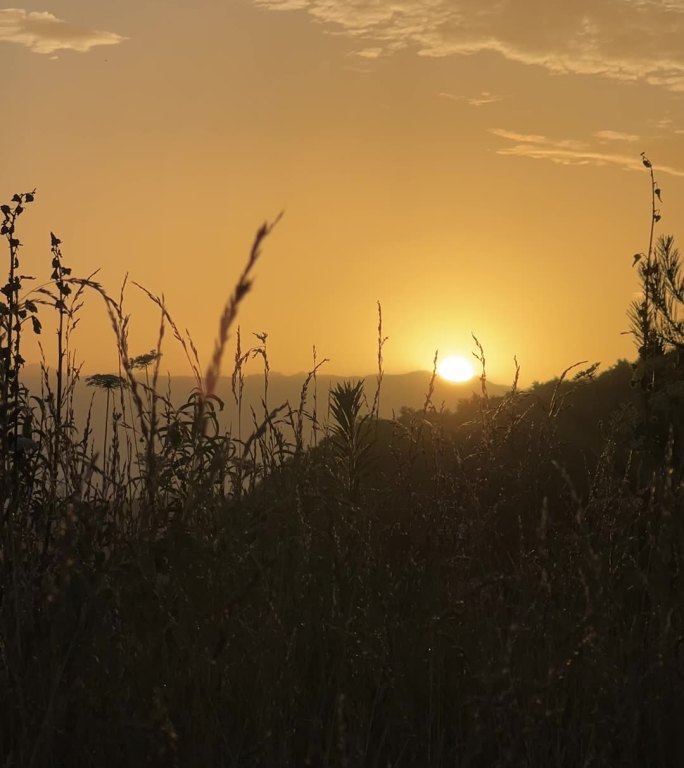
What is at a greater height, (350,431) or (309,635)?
(350,431)

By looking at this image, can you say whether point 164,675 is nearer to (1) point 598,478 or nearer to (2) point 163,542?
(2) point 163,542

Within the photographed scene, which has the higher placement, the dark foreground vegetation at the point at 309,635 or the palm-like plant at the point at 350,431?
the palm-like plant at the point at 350,431

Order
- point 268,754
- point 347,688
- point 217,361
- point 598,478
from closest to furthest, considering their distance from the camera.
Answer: point 217,361
point 268,754
point 347,688
point 598,478

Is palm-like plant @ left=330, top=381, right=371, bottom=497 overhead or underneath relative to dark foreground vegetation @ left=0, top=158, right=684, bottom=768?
→ overhead

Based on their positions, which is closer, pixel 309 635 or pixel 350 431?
pixel 309 635

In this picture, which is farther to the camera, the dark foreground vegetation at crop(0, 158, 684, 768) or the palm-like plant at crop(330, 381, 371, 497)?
the palm-like plant at crop(330, 381, 371, 497)

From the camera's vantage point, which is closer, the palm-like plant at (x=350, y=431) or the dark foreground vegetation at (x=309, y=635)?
the dark foreground vegetation at (x=309, y=635)

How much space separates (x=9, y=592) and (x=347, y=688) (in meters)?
0.98

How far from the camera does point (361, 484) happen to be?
4250 millimetres

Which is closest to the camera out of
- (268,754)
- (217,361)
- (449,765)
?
(217,361)

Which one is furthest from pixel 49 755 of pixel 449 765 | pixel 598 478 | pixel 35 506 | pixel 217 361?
pixel 598 478

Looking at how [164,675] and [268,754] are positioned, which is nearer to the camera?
[268,754]

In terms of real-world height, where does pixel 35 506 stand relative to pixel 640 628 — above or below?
above

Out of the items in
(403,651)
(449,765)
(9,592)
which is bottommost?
(449,765)
